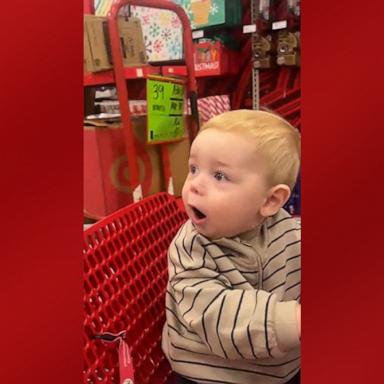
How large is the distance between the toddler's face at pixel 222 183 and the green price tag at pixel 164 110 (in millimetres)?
1306

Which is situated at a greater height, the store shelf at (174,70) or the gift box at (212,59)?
the gift box at (212,59)

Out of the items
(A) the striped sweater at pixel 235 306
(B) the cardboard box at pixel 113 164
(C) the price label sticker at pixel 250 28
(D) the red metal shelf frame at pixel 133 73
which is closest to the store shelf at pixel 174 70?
(D) the red metal shelf frame at pixel 133 73

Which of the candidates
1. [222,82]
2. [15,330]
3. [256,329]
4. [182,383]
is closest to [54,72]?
[15,330]

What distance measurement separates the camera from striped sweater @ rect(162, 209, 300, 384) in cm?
81

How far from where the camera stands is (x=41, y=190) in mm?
296

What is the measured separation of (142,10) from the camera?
322cm

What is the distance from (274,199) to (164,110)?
1390 mm

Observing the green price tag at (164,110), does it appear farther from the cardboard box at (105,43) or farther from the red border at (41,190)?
the red border at (41,190)

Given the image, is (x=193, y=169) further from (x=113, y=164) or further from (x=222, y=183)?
(x=113, y=164)

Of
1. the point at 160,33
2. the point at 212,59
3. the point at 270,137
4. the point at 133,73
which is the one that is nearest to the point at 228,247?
the point at 270,137

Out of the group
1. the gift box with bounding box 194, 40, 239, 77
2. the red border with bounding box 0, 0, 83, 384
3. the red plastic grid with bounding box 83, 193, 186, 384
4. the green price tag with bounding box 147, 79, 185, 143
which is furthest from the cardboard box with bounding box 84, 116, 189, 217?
the red border with bounding box 0, 0, 83, 384

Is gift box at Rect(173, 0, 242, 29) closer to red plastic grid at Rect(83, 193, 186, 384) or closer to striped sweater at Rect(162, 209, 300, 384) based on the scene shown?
red plastic grid at Rect(83, 193, 186, 384)

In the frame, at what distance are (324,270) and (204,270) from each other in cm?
69

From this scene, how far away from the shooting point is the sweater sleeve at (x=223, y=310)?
2.57ft
